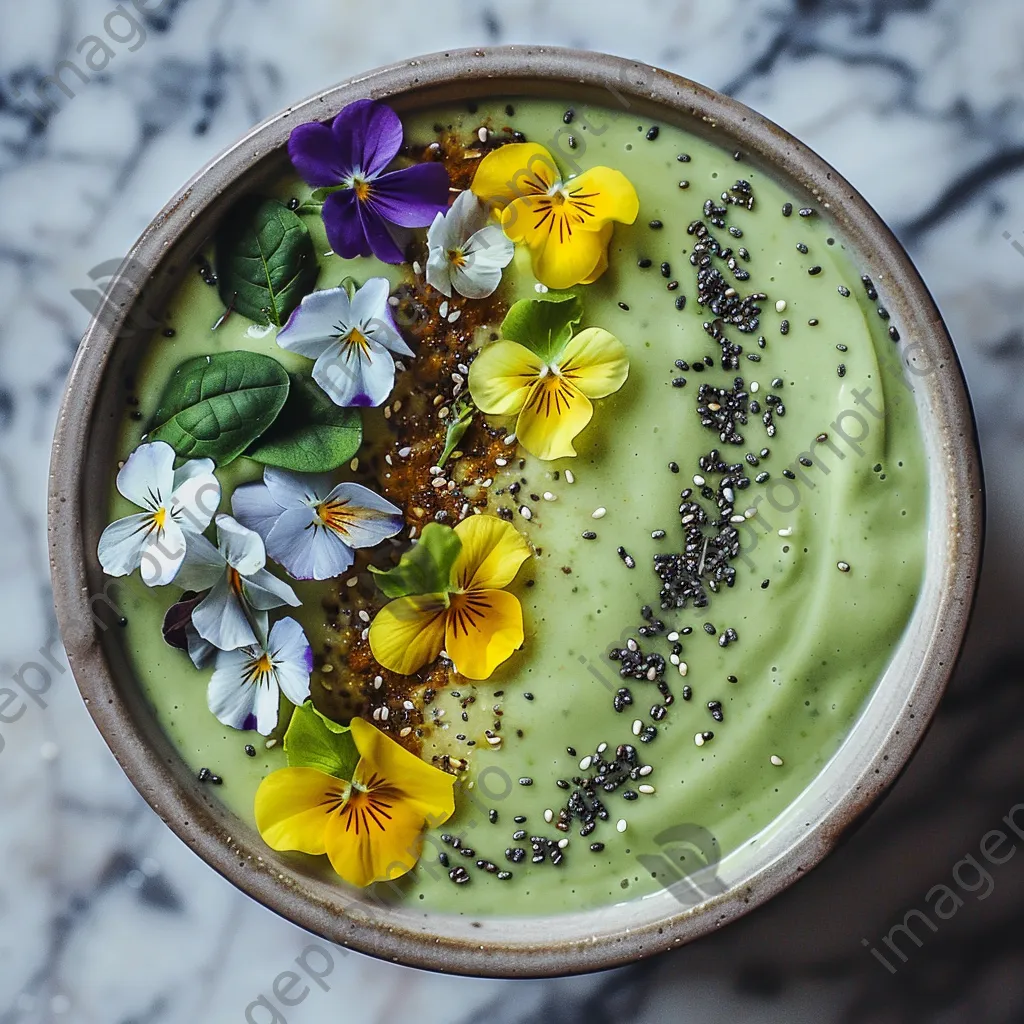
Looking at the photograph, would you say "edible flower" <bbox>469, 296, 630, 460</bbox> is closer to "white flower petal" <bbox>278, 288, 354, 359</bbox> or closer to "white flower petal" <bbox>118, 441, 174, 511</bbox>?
"white flower petal" <bbox>278, 288, 354, 359</bbox>

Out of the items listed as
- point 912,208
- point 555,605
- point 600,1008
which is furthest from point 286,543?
point 912,208

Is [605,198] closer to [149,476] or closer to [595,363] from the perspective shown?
[595,363]

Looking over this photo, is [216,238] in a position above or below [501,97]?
below

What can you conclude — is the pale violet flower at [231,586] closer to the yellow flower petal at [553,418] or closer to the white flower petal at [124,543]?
the white flower petal at [124,543]

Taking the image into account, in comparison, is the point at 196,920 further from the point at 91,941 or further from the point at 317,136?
the point at 317,136

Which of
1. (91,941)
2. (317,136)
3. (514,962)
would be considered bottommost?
(91,941)

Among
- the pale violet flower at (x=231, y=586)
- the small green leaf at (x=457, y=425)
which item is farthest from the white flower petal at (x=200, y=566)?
the small green leaf at (x=457, y=425)

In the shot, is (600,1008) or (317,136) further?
(600,1008)
